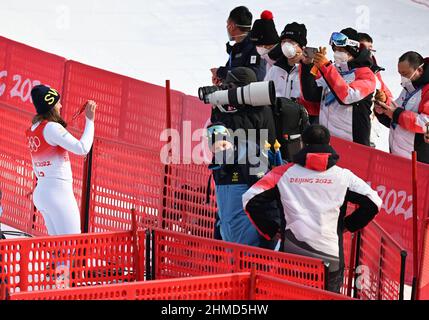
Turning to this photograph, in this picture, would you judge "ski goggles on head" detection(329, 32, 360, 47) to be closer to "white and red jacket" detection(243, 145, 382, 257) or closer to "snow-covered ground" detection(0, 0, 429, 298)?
"white and red jacket" detection(243, 145, 382, 257)

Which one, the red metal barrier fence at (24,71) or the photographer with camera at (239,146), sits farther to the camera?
the red metal barrier fence at (24,71)

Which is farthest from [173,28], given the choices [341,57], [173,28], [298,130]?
[298,130]

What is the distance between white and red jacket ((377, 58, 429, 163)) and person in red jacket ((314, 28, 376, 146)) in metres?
0.26

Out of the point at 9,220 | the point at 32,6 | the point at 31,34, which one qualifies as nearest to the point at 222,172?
the point at 9,220

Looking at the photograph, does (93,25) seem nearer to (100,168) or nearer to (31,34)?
(31,34)

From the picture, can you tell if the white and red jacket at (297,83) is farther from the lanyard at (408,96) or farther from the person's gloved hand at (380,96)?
the lanyard at (408,96)

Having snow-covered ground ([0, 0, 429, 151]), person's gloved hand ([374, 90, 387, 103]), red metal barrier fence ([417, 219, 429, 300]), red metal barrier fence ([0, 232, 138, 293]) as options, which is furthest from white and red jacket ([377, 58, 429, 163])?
snow-covered ground ([0, 0, 429, 151])

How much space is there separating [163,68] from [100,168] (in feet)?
25.4

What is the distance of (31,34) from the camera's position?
2145 centimetres

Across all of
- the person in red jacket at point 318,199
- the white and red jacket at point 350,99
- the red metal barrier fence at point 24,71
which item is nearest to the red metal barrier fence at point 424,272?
the person in red jacket at point 318,199

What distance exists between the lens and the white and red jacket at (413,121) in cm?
1202

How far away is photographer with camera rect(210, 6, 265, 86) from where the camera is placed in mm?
12961

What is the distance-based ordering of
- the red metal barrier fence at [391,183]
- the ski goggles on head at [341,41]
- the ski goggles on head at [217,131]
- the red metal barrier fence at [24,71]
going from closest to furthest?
the ski goggles on head at [217,131], the red metal barrier fence at [391,183], the ski goggles on head at [341,41], the red metal barrier fence at [24,71]

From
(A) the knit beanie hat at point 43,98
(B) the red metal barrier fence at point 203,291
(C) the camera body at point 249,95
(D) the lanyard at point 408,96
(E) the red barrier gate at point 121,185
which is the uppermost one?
(D) the lanyard at point 408,96
